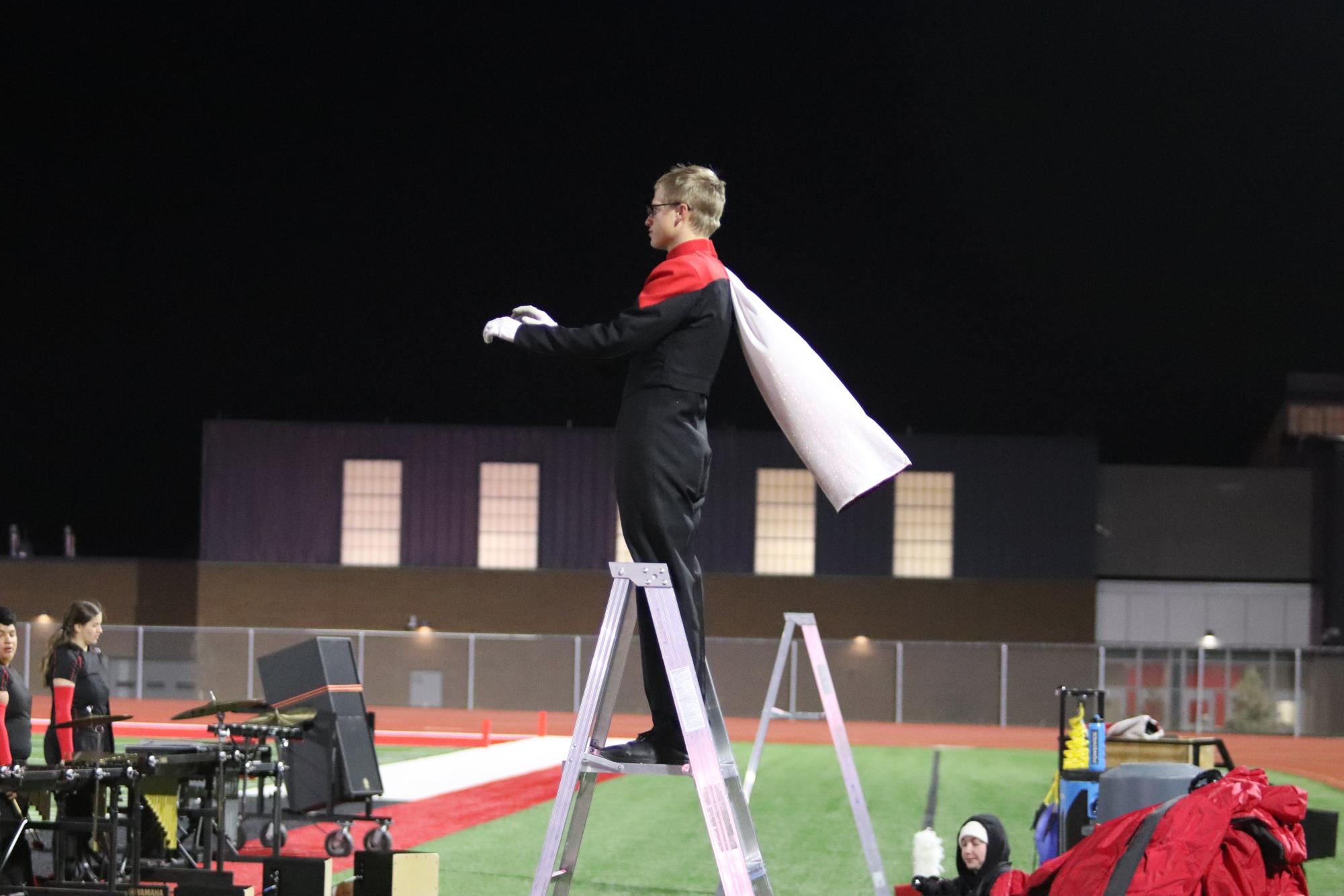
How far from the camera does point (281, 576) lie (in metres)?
37.6

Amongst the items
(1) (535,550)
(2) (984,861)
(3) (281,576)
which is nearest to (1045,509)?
(1) (535,550)

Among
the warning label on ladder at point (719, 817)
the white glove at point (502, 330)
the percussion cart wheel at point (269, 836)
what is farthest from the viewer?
the percussion cart wheel at point (269, 836)

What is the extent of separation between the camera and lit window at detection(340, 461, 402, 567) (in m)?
37.4

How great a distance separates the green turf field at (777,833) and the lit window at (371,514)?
17.9 m

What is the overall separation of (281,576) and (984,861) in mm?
→ 31326

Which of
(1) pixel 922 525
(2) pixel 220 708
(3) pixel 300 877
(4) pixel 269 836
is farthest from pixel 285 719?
(1) pixel 922 525

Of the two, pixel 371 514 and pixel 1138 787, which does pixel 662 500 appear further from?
pixel 371 514

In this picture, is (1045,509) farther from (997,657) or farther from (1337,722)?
(1337,722)

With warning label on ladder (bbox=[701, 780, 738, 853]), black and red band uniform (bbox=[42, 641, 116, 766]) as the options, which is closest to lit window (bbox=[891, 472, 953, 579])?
black and red band uniform (bbox=[42, 641, 116, 766])

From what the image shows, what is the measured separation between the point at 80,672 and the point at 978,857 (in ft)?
19.2

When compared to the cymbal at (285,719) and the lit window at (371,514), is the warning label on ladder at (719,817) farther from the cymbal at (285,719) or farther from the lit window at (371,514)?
the lit window at (371,514)

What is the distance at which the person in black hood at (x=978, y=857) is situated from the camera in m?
8.06

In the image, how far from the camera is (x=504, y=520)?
3738 centimetres

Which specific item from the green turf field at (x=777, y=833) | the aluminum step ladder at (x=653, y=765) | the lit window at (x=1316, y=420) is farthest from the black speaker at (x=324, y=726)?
the lit window at (x=1316, y=420)
